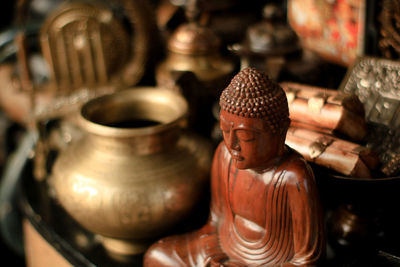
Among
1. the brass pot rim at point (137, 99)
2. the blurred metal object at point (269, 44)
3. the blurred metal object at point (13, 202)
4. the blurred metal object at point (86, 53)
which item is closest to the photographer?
the brass pot rim at point (137, 99)

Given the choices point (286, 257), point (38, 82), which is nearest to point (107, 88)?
point (38, 82)

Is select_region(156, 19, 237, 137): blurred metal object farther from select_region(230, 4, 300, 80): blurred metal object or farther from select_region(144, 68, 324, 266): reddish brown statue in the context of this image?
select_region(144, 68, 324, 266): reddish brown statue

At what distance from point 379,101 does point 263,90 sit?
474mm

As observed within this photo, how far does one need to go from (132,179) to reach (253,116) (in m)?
0.37

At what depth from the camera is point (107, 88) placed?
60.8 inches

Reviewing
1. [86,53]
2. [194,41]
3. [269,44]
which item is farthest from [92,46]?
[269,44]

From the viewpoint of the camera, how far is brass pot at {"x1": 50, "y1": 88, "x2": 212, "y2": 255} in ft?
3.07

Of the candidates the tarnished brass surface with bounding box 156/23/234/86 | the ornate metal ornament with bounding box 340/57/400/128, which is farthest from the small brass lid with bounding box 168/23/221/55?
the ornate metal ornament with bounding box 340/57/400/128

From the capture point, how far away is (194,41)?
1.31 m

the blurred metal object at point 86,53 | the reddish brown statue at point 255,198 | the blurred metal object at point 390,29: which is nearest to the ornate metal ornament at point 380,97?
the blurred metal object at point 390,29

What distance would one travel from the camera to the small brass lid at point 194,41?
4.29 ft

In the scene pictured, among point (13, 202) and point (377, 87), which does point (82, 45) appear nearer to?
point (13, 202)

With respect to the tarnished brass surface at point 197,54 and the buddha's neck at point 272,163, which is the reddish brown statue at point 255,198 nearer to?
the buddha's neck at point 272,163

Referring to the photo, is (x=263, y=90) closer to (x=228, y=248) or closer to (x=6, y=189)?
(x=228, y=248)
